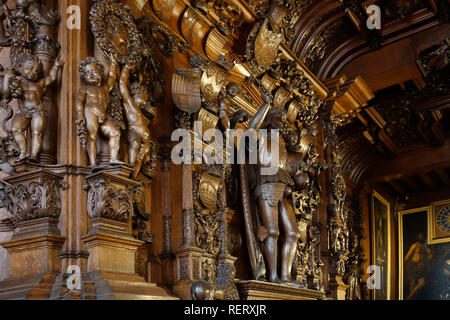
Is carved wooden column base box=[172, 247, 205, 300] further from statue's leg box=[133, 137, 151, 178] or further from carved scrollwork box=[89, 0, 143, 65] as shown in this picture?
carved scrollwork box=[89, 0, 143, 65]

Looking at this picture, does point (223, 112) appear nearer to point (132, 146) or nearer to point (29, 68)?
point (132, 146)

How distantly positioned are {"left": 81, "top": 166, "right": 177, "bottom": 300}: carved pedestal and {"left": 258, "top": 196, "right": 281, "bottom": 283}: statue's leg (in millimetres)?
1892

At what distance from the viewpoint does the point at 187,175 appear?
4402mm

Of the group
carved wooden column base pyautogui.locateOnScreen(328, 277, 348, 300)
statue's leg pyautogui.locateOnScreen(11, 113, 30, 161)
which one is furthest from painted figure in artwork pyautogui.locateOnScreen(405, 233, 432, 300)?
statue's leg pyautogui.locateOnScreen(11, 113, 30, 161)

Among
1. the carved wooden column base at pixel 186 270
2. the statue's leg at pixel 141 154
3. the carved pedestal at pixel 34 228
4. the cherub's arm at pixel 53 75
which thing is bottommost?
the carved wooden column base at pixel 186 270

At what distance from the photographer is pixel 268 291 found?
4.96m

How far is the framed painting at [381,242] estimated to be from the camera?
991 cm

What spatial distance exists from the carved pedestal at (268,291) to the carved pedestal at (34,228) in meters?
1.80

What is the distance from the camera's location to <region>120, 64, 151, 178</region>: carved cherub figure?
376 cm

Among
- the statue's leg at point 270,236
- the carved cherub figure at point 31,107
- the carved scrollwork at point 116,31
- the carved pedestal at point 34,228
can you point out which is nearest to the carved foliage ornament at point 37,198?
the carved pedestal at point 34,228

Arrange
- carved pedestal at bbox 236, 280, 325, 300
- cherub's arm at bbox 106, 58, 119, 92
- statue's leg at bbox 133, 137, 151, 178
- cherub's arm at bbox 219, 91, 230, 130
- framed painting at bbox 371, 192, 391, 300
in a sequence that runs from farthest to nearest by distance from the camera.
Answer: framed painting at bbox 371, 192, 391, 300 → cherub's arm at bbox 219, 91, 230, 130 → carved pedestal at bbox 236, 280, 325, 300 → statue's leg at bbox 133, 137, 151, 178 → cherub's arm at bbox 106, 58, 119, 92

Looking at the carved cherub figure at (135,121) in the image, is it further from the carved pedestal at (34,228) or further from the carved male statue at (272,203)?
the carved male statue at (272,203)

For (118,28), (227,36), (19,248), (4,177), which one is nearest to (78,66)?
(118,28)
